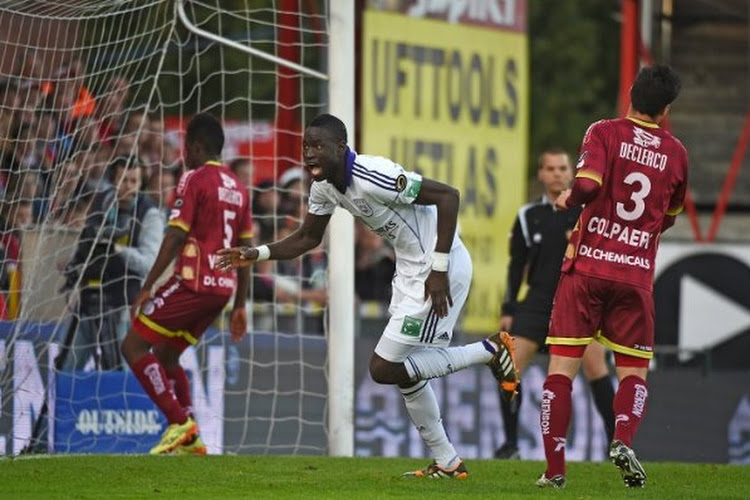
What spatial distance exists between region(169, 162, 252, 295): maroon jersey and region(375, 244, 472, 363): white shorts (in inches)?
94.8

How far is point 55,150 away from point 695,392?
638 cm

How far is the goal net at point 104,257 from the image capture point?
38.8 ft

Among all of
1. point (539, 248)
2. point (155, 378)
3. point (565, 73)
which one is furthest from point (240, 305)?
point (565, 73)

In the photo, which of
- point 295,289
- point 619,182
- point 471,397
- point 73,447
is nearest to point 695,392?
point 471,397

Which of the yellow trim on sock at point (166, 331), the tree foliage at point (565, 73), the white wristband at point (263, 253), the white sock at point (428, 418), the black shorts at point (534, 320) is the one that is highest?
the tree foliage at point (565, 73)

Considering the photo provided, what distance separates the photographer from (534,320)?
493 inches

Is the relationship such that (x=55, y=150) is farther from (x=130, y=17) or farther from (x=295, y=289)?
(x=295, y=289)

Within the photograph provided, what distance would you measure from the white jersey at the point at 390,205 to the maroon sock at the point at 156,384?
7.79 feet

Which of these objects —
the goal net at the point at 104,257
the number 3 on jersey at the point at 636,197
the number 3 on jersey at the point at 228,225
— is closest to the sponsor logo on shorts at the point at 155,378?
the number 3 on jersey at the point at 228,225

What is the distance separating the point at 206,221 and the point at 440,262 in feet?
9.39

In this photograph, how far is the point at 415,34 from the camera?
16297 millimetres

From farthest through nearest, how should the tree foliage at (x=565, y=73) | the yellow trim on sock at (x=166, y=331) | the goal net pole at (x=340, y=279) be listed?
1. the tree foliage at (x=565, y=73)
2. the goal net pole at (x=340, y=279)
3. the yellow trim on sock at (x=166, y=331)

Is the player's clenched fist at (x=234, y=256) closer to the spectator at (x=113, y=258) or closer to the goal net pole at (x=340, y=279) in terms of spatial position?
the goal net pole at (x=340, y=279)

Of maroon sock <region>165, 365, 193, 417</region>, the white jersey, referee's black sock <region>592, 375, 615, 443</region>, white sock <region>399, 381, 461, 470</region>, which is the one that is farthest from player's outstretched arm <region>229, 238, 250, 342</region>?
white sock <region>399, 381, 461, 470</region>
